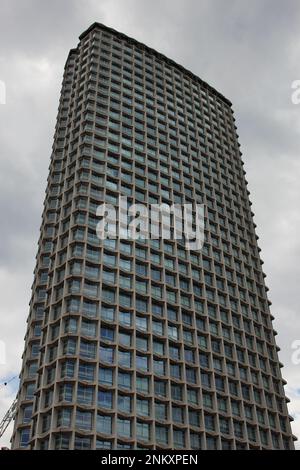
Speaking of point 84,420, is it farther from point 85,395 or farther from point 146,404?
point 146,404

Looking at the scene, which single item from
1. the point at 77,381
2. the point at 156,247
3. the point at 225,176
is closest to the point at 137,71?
the point at 225,176

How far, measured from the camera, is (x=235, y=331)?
93750mm

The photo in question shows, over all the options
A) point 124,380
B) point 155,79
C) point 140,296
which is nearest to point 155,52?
point 155,79

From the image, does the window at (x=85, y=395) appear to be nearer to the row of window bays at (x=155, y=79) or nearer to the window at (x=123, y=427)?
the window at (x=123, y=427)

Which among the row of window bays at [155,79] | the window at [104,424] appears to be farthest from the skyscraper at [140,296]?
the row of window bays at [155,79]

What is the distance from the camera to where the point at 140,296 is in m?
84.1

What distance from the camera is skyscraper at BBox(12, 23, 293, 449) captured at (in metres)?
72.2

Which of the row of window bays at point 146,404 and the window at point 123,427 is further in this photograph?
the window at point 123,427

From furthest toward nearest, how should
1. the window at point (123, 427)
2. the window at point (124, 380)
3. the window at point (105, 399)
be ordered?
the window at point (124, 380)
the window at point (105, 399)
the window at point (123, 427)

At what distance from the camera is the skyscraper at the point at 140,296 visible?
237 ft
